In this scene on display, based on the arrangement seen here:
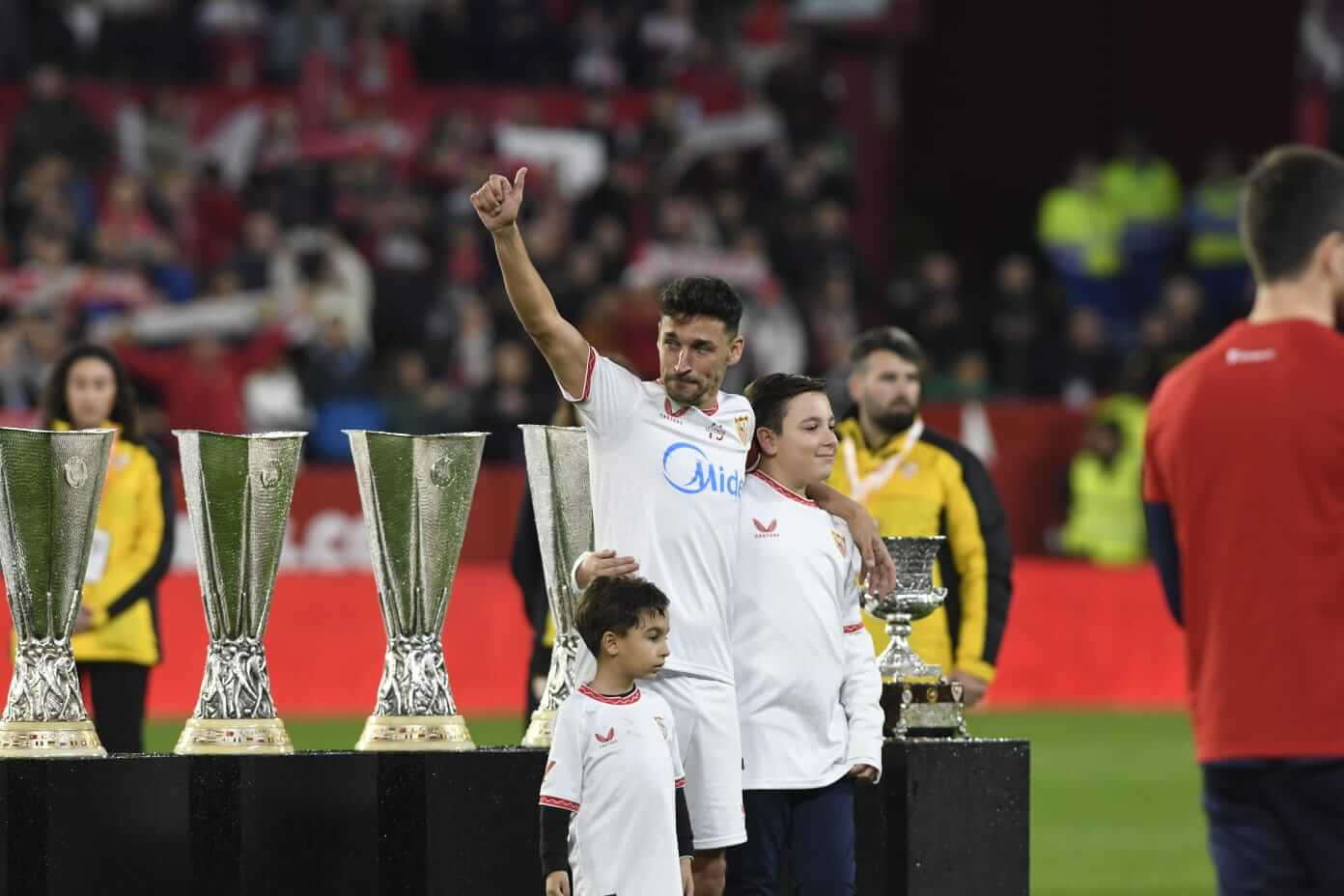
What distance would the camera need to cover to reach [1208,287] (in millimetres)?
21438

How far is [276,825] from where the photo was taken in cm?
582

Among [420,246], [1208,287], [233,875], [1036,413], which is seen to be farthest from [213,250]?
[233,875]

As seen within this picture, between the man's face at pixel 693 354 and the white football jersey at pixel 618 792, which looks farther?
the man's face at pixel 693 354

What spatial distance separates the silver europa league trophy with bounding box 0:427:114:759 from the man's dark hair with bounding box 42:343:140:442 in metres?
1.99

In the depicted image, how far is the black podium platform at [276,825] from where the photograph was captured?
5.71 meters

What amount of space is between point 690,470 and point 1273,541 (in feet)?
5.26

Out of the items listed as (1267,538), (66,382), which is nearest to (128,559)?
(66,382)

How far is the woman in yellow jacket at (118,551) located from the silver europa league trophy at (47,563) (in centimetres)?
176

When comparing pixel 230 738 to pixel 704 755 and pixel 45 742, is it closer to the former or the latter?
pixel 45 742

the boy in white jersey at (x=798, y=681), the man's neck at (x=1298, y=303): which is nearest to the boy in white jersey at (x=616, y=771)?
the boy in white jersey at (x=798, y=681)

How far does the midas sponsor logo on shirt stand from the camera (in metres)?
5.63

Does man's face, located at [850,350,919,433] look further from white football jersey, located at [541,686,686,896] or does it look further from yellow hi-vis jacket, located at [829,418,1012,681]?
white football jersey, located at [541,686,686,896]

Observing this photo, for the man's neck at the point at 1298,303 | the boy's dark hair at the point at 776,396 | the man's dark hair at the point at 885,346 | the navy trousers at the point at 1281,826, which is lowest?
the navy trousers at the point at 1281,826

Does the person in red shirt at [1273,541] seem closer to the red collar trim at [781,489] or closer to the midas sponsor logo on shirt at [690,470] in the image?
the midas sponsor logo on shirt at [690,470]
